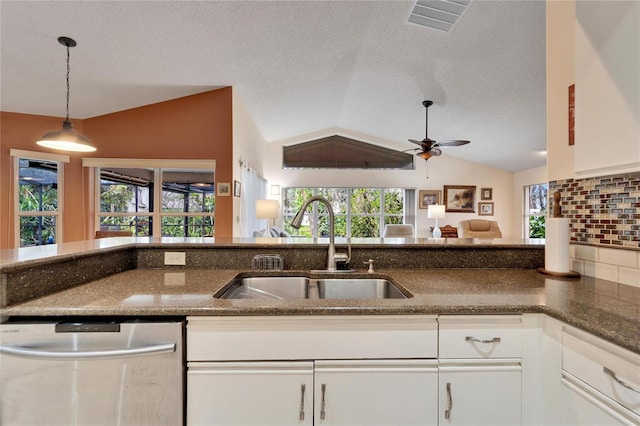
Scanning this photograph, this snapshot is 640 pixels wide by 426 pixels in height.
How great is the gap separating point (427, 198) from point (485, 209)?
1.50 m

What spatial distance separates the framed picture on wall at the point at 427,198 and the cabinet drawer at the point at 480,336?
6377mm

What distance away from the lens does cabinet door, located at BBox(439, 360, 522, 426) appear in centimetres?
96

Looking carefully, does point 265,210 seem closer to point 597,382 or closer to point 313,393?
point 313,393

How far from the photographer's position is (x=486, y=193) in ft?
23.5

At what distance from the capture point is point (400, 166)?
23.4 feet

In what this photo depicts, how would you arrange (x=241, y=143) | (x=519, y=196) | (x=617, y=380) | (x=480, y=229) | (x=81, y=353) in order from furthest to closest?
(x=519, y=196), (x=480, y=229), (x=241, y=143), (x=81, y=353), (x=617, y=380)

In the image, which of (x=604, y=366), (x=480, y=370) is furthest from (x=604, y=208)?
(x=480, y=370)

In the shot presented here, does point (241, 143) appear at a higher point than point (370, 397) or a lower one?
higher

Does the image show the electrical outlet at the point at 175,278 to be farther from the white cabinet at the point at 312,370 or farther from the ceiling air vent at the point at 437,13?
the ceiling air vent at the point at 437,13

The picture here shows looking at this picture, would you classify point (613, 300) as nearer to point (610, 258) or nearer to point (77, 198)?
point (610, 258)

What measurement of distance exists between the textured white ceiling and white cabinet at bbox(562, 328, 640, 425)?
276 centimetres

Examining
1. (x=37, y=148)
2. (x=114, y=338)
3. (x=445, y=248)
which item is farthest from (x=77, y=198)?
(x=445, y=248)

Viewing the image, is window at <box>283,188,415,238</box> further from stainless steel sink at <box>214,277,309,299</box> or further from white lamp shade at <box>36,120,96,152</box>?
stainless steel sink at <box>214,277,309,299</box>

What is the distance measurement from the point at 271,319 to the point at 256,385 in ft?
0.71
